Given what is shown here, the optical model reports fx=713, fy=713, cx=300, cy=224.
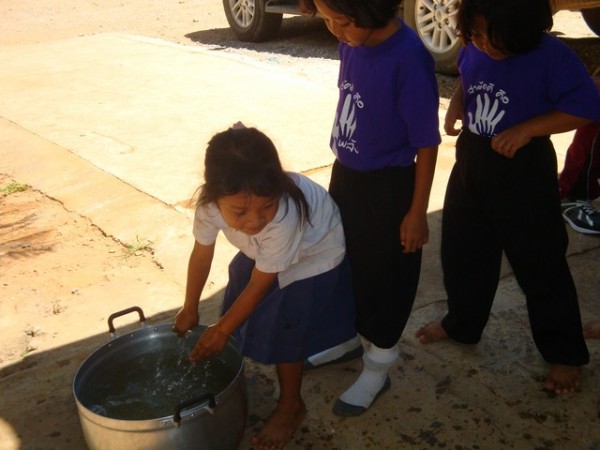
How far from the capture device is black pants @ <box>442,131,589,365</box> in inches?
85.9

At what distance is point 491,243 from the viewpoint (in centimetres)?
245

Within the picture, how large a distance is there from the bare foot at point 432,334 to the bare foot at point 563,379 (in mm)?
426

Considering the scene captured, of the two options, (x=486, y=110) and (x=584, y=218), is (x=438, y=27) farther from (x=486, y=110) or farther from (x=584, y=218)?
(x=486, y=110)

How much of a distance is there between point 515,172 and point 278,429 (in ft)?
3.58

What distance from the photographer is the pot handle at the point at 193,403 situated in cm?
191

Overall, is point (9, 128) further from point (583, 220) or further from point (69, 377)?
point (583, 220)

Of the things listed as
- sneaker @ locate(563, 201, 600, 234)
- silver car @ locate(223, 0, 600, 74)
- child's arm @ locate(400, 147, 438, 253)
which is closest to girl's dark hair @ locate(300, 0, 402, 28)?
child's arm @ locate(400, 147, 438, 253)

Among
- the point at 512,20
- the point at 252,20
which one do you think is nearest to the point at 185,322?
the point at 512,20

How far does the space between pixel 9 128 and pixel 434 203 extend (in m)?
3.56

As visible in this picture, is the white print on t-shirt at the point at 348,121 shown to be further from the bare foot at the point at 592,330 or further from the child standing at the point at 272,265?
the bare foot at the point at 592,330

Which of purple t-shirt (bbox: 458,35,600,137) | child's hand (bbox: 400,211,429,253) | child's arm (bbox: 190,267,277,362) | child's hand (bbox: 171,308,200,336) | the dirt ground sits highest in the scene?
purple t-shirt (bbox: 458,35,600,137)

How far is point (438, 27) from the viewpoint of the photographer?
21.1 ft

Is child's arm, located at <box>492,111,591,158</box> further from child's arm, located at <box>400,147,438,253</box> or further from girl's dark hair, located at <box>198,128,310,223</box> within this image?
girl's dark hair, located at <box>198,128,310,223</box>

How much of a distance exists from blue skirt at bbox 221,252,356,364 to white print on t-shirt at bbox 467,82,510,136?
23.6 inches
